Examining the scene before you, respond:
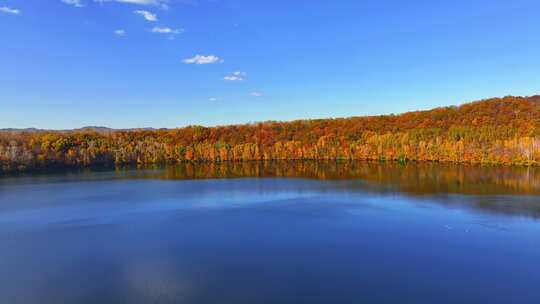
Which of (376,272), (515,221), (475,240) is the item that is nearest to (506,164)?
(515,221)

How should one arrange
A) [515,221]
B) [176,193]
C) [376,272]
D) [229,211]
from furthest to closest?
1. [176,193]
2. [229,211]
3. [515,221]
4. [376,272]

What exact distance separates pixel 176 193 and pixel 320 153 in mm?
40038

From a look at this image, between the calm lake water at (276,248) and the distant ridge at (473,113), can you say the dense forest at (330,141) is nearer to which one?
the distant ridge at (473,113)

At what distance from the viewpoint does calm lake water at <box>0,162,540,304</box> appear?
9.02m

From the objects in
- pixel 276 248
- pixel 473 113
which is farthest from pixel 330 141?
pixel 276 248

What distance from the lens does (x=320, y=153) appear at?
6331 cm

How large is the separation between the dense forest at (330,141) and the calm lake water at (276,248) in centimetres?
2665

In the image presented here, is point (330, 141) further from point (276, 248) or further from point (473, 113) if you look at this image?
point (276, 248)

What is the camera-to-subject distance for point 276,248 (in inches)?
496

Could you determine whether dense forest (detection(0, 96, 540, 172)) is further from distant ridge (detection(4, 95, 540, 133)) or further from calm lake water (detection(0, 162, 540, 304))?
calm lake water (detection(0, 162, 540, 304))

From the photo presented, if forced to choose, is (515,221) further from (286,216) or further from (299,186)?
(299,186)

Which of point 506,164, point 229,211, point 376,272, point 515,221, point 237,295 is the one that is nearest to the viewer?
point 237,295

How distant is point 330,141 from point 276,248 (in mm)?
54095

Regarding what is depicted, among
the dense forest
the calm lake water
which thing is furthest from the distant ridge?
the calm lake water
